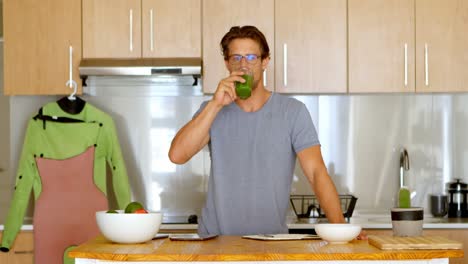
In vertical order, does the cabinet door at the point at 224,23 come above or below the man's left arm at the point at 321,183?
above

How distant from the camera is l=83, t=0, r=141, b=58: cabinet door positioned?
4.54 metres

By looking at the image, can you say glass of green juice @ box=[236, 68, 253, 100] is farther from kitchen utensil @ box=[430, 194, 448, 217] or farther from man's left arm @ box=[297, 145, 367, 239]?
kitchen utensil @ box=[430, 194, 448, 217]

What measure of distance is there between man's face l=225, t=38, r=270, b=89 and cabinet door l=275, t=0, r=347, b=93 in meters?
1.55

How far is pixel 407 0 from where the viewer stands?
457 centimetres

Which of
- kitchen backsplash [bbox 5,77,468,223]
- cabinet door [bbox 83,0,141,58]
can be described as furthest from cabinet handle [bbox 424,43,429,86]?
cabinet door [bbox 83,0,141,58]

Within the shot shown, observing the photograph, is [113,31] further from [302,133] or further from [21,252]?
[302,133]

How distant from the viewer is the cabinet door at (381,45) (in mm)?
4562

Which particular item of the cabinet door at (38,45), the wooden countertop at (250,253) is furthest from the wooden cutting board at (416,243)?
the cabinet door at (38,45)

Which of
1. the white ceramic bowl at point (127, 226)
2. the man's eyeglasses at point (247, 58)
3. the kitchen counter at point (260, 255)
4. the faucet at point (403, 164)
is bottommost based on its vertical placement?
the kitchen counter at point (260, 255)

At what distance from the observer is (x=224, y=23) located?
179 inches

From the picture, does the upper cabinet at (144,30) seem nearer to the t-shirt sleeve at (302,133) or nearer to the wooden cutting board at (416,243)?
the t-shirt sleeve at (302,133)

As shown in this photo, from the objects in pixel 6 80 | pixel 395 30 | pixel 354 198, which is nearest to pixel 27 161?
pixel 6 80

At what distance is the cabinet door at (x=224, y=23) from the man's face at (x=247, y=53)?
1.52m

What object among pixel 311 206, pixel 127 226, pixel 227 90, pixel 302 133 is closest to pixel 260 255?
pixel 127 226
